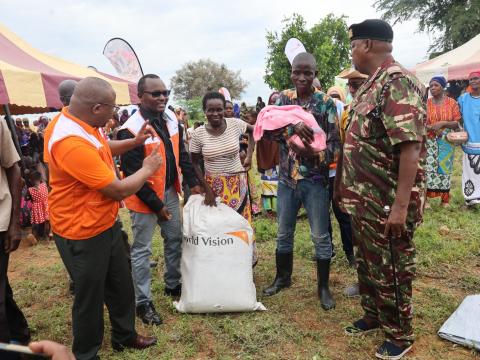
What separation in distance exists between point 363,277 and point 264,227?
266cm

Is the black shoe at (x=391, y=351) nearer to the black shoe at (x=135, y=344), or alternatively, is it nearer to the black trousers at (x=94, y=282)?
the black shoe at (x=135, y=344)

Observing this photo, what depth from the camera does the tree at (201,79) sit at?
44.7 metres

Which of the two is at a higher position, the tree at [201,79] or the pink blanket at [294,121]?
the tree at [201,79]

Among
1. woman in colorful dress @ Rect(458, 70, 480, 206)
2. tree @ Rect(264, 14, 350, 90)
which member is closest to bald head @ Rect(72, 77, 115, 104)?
woman in colorful dress @ Rect(458, 70, 480, 206)

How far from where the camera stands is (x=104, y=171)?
2127 millimetres

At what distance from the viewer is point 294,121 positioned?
112 inches

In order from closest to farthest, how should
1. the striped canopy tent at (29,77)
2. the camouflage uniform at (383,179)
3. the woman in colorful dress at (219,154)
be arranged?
1. the camouflage uniform at (383,179)
2. the woman in colorful dress at (219,154)
3. the striped canopy tent at (29,77)

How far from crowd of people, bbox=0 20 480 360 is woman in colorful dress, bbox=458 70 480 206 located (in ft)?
10.7

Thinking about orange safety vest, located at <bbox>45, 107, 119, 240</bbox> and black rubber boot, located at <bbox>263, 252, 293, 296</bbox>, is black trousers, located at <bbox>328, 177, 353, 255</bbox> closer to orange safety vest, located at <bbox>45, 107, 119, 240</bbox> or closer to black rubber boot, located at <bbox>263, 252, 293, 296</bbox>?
black rubber boot, located at <bbox>263, 252, 293, 296</bbox>

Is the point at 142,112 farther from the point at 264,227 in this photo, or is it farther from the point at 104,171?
the point at 264,227

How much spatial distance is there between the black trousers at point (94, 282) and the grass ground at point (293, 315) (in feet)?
1.11

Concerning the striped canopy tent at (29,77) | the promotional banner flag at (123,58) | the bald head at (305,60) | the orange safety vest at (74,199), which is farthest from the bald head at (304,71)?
the promotional banner flag at (123,58)

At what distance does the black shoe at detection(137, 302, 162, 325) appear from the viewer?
303cm

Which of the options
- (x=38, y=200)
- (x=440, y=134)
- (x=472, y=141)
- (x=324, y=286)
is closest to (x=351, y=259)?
(x=324, y=286)
